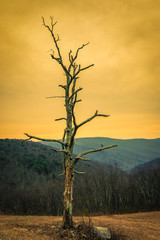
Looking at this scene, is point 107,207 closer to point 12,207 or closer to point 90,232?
point 12,207

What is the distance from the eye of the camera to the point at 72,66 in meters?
8.61

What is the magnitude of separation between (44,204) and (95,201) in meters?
7.10

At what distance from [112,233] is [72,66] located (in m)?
6.86

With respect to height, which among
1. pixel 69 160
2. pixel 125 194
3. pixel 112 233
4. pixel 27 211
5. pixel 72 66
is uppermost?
pixel 72 66

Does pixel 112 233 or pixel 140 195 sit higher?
pixel 112 233

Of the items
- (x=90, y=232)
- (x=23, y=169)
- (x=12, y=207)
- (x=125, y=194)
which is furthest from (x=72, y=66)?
(x=23, y=169)

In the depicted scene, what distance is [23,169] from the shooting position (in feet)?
147

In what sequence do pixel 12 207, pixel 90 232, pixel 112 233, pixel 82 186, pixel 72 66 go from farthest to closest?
pixel 82 186 → pixel 12 207 → pixel 72 66 → pixel 112 233 → pixel 90 232

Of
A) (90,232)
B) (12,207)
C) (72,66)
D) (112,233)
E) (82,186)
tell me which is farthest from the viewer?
(82,186)

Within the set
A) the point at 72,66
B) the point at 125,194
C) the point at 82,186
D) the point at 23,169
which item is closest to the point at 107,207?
the point at 125,194

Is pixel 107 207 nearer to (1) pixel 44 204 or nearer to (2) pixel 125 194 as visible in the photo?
(2) pixel 125 194

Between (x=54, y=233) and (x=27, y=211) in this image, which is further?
(x=27, y=211)

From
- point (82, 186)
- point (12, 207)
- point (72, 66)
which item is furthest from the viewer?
point (82, 186)

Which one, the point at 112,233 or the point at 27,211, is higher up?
the point at 112,233
